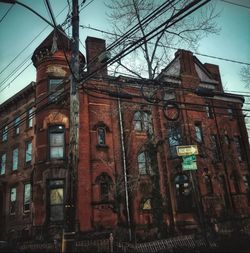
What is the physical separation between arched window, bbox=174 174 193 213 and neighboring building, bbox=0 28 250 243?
2.9 inches

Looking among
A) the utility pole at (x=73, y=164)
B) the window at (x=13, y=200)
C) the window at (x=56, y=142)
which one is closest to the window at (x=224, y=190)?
the window at (x=56, y=142)

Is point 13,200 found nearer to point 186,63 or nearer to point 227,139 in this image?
point 186,63

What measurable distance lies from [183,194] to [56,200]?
9546mm

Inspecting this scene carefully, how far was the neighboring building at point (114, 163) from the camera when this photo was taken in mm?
17953

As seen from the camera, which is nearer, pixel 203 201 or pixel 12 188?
pixel 203 201

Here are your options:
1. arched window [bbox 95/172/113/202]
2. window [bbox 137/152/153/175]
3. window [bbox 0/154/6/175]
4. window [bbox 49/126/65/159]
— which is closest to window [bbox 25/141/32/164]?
window [bbox 49/126/65/159]

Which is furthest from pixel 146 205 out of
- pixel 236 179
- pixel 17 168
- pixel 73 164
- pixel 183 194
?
pixel 73 164

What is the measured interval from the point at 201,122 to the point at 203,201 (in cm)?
697

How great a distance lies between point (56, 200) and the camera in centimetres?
1797

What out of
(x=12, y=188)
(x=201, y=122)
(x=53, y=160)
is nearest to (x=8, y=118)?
(x=12, y=188)

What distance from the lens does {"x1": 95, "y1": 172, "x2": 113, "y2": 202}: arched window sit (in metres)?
19.0

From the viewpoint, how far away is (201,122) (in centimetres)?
2461

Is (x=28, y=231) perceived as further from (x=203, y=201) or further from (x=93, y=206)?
(x=203, y=201)

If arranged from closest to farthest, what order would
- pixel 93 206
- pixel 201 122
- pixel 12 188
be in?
pixel 93 206 → pixel 12 188 → pixel 201 122
